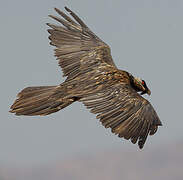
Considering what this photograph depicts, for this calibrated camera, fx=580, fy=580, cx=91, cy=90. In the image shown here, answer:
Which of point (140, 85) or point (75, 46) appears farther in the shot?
point (75, 46)

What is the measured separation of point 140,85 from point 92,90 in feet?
8.17

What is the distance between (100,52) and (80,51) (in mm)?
557

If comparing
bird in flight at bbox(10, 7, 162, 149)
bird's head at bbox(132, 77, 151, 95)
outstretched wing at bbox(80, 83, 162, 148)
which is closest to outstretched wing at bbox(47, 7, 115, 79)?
bird in flight at bbox(10, 7, 162, 149)

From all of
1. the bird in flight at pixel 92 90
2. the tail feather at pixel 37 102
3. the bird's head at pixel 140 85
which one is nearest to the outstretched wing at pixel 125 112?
the bird in flight at pixel 92 90

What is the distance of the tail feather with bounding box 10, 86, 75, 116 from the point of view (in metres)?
13.1

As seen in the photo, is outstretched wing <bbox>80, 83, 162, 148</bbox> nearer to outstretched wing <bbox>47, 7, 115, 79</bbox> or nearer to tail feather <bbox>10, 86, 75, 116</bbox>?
tail feather <bbox>10, 86, 75, 116</bbox>

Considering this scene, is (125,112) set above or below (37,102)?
below

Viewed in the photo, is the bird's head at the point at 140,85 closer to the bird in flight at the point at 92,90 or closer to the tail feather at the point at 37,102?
the bird in flight at the point at 92,90

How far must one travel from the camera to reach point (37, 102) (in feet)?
44.5

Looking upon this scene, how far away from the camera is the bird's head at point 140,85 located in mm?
15402

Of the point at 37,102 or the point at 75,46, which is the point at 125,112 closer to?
the point at 37,102

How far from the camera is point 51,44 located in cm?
1609

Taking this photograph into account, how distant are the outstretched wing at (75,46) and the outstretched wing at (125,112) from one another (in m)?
1.95

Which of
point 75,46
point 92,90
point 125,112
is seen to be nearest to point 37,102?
point 92,90
